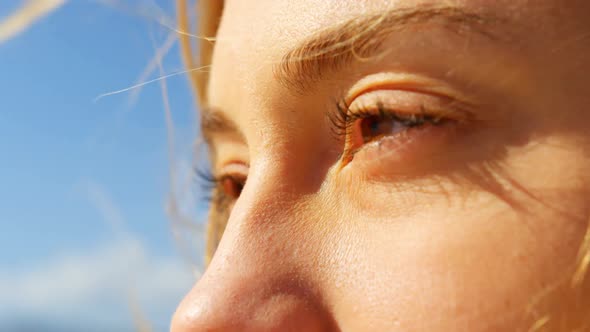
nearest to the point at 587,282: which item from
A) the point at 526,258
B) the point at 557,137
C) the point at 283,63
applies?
the point at 526,258

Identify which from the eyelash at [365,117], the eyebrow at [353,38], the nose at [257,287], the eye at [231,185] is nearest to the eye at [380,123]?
the eyelash at [365,117]

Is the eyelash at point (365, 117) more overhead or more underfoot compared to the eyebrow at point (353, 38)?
more underfoot

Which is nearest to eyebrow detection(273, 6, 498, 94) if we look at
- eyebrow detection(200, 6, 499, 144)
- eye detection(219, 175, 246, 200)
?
eyebrow detection(200, 6, 499, 144)

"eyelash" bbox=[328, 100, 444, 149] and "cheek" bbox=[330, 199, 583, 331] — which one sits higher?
"eyelash" bbox=[328, 100, 444, 149]

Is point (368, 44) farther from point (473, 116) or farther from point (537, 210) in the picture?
point (537, 210)

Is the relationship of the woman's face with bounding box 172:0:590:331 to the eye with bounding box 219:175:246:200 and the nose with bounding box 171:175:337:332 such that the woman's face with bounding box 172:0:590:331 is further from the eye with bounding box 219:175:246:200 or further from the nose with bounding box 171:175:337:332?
the eye with bounding box 219:175:246:200

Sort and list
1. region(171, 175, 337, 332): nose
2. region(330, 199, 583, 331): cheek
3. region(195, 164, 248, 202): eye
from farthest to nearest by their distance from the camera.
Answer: region(195, 164, 248, 202): eye < region(171, 175, 337, 332): nose < region(330, 199, 583, 331): cheek

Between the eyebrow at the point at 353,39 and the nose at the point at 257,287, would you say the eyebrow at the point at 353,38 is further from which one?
the nose at the point at 257,287
